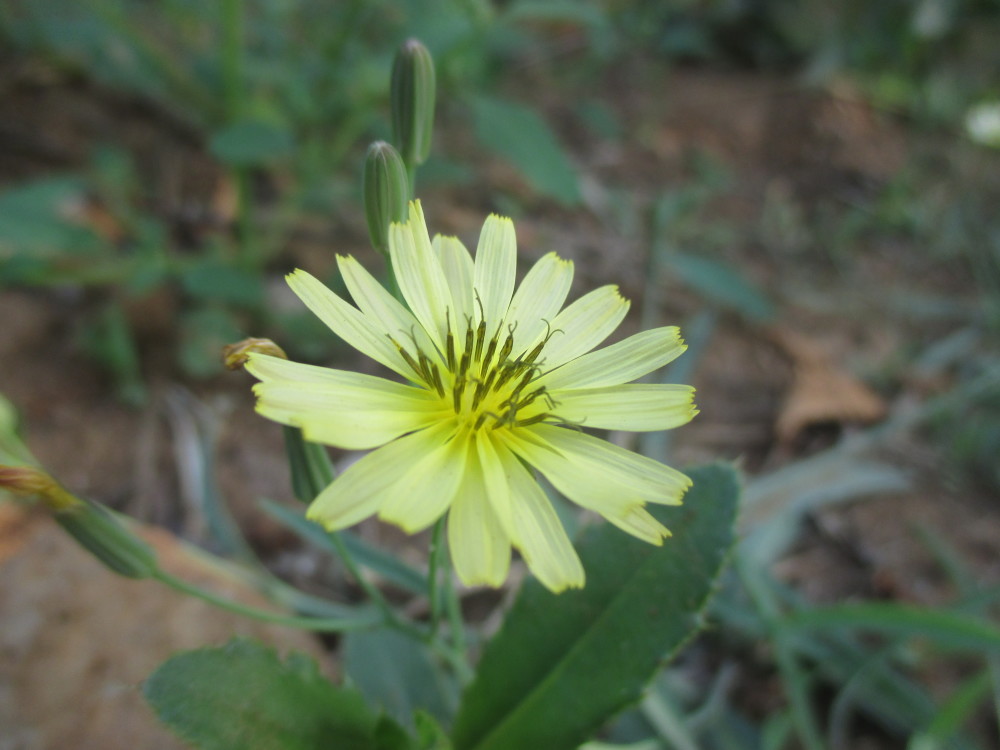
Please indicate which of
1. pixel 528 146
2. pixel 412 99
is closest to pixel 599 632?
pixel 412 99

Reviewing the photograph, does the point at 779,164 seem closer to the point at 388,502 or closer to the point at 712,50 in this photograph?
the point at 712,50

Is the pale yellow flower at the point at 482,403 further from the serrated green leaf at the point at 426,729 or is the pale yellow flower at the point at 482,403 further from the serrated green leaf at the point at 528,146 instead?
the serrated green leaf at the point at 528,146

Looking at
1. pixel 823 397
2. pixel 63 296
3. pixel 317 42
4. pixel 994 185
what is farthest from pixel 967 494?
pixel 63 296

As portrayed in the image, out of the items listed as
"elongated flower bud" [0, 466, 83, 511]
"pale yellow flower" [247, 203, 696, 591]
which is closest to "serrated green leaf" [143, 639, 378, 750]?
"elongated flower bud" [0, 466, 83, 511]

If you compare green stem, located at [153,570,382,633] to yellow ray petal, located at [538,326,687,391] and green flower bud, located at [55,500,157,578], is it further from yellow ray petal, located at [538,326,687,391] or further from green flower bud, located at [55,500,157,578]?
yellow ray petal, located at [538,326,687,391]

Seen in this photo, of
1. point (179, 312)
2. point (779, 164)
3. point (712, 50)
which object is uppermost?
point (712, 50)

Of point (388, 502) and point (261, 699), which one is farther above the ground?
point (388, 502)
